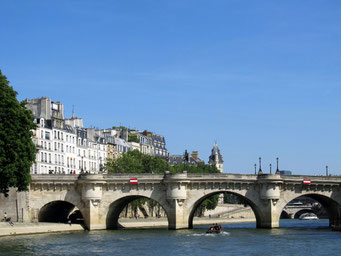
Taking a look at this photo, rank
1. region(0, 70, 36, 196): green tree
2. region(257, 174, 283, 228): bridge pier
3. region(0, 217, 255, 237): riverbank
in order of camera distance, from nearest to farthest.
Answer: region(0, 70, 36, 196): green tree, region(0, 217, 255, 237): riverbank, region(257, 174, 283, 228): bridge pier

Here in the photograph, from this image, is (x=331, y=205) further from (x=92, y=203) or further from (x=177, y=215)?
(x=92, y=203)

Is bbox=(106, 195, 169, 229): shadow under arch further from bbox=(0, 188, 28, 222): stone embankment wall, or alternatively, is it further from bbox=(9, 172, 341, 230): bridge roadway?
bbox=(0, 188, 28, 222): stone embankment wall

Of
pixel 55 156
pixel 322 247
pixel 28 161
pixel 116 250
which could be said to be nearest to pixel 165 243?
pixel 116 250

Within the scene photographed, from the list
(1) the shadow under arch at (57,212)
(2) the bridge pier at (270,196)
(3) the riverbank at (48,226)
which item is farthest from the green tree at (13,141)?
(2) the bridge pier at (270,196)

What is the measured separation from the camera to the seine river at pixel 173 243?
6431 centimetres

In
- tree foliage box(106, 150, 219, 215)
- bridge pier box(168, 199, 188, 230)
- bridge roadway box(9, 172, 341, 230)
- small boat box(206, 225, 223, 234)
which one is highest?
tree foliage box(106, 150, 219, 215)

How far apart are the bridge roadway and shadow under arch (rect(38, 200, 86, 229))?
8.91 ft

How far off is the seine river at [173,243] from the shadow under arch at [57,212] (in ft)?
36.3

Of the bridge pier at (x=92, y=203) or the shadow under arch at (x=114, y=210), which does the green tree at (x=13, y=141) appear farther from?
the shadow under arch at (x=114, y=210)

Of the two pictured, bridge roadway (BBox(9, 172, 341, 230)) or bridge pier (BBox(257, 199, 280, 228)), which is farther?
bridge pier (BBox(257, 199, 280, 228))

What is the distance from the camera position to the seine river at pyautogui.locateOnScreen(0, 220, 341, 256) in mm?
64312

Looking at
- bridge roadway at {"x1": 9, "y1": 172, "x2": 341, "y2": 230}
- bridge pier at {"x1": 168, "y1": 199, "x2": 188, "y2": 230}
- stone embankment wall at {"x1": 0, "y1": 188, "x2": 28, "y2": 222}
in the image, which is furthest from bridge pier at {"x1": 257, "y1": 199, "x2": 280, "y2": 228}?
stone embankment wall at {"x1": 0, "y1": 188, "x2": 28, "y2": 222}

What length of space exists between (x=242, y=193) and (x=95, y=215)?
18925 millimetres

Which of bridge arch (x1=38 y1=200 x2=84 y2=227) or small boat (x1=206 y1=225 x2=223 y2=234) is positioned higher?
bridge arch (x1=38 y1=200 x2=84 y2=227)
